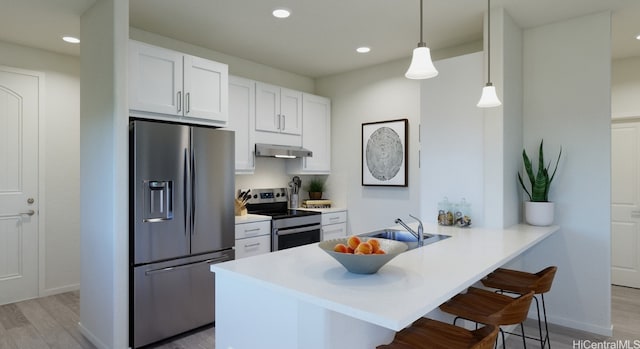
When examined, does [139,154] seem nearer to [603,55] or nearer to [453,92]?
[453,92]

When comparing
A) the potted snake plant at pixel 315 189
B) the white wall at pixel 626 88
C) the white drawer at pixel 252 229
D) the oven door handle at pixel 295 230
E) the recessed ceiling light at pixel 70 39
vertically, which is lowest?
the oven door handle at pixel 295 230

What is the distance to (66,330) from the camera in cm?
309

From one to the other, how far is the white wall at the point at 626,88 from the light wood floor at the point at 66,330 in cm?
209

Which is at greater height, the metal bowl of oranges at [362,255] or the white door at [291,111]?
the white door at [291,111]

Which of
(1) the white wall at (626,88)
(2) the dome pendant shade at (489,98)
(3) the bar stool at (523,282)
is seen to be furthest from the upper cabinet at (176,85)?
(1) the white wall at (626,88)

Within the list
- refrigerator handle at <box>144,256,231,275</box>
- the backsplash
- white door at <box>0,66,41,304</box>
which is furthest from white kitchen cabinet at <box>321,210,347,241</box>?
white door at <box>0,66,41,304</box>

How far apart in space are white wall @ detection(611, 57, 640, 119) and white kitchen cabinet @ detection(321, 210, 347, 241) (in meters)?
3.40

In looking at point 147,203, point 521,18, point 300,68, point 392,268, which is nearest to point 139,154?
point 147,203

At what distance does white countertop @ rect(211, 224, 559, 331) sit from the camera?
1243 mm

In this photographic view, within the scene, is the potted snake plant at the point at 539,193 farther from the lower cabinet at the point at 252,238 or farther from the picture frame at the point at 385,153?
the lower cabinet at the point at 252,238

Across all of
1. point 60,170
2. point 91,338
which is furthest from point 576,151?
point 60,170

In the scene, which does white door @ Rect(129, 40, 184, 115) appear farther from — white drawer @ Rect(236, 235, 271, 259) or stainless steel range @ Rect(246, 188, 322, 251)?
stainless steel range @ Rect(246, 188, 322, 251)

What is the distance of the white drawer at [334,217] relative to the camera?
4445 mm

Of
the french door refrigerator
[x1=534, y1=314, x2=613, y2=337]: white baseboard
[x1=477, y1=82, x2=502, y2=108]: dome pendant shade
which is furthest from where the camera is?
[x1=534, y1=314, x2=613, y2=337]: white baseboard
